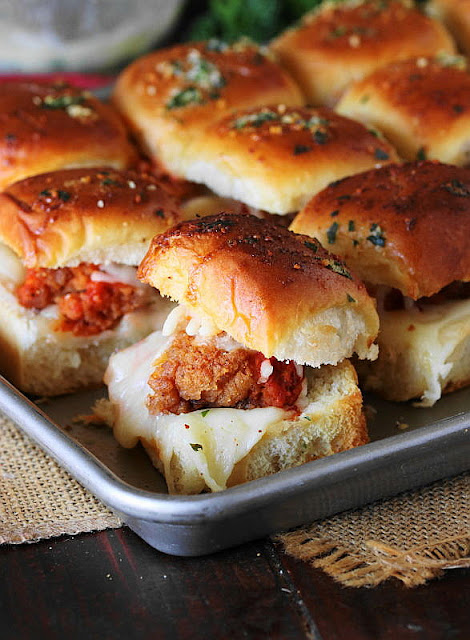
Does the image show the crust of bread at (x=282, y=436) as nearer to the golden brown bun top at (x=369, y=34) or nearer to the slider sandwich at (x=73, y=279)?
→ the slider sandwich at (x=73, y=279)

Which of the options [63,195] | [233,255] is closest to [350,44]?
[63,195]

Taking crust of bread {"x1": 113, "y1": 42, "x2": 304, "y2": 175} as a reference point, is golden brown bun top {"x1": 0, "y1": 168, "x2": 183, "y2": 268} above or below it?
above

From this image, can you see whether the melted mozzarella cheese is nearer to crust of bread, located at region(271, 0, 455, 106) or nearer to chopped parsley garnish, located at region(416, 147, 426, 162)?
chopped parsley garnish, located at region(416, 147, 426, 162)

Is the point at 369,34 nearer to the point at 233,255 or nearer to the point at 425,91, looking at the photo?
the point at 425,91

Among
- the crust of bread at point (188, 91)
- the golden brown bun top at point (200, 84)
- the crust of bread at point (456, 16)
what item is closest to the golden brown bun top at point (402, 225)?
the crust of bread at point (188, 91)

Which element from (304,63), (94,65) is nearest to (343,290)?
(304,63)

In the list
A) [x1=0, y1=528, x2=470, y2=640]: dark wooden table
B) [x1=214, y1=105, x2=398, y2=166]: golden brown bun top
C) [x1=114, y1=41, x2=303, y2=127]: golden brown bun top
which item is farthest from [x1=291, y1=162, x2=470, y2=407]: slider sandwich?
[x1=114, y1=41, x2=303, y2=127]: golden brown bun top

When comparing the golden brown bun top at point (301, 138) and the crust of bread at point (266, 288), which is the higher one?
the crust of bread at point (266, 288)
